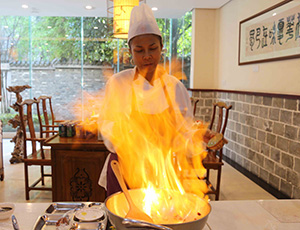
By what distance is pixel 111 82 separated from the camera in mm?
1507

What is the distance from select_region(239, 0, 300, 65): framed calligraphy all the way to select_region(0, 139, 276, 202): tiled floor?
1557mm

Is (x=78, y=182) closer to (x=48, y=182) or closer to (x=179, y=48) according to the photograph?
(x=48, y=182)

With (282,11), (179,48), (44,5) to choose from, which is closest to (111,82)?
(282,11)

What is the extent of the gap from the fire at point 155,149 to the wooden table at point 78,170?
108cm

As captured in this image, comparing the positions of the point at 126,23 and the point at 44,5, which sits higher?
the point at 44,5

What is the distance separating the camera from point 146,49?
135cm

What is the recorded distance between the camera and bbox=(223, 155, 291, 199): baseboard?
330cm

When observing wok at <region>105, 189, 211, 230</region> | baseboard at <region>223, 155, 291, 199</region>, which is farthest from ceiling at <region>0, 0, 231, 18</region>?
wok at <region>105, 189, 211, 230</region>

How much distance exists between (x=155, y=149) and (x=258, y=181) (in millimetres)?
2941

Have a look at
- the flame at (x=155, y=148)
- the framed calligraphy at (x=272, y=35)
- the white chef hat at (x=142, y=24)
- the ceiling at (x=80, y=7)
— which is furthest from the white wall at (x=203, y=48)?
the white chef hat at (x=142, y=24)

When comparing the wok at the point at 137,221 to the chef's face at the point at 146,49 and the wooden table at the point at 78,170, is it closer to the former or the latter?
the chef's face at the point at 146,49

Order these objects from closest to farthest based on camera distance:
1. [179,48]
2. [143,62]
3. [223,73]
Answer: [143,62], [223,73], [179,48]

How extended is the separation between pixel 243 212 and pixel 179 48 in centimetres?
575

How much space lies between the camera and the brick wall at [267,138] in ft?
10.0
